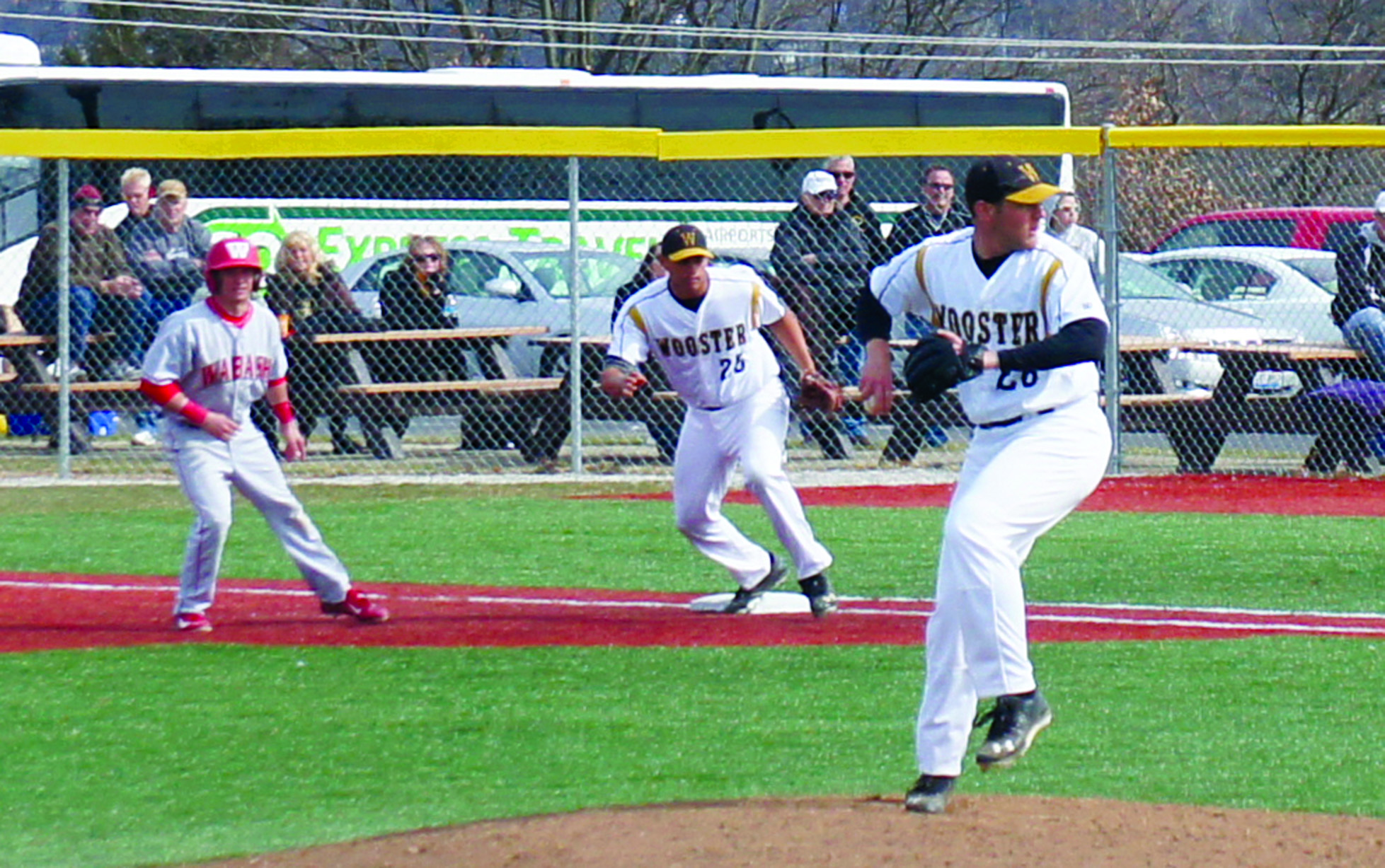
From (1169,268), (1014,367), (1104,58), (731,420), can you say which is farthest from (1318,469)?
(1104,58)

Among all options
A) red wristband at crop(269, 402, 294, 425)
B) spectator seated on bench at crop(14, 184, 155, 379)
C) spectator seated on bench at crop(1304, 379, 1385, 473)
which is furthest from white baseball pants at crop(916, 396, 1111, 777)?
spectator seated on bench at crop(14, 184, 155, 379)

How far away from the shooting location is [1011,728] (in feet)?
18.6

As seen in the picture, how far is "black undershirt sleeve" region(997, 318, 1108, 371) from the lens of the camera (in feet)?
18.6

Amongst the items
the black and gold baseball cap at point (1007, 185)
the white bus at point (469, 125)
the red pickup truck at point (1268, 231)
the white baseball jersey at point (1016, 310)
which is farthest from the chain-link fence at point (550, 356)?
the black and gold baseball cap at point (1007, 185)

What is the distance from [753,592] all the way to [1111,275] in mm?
6446

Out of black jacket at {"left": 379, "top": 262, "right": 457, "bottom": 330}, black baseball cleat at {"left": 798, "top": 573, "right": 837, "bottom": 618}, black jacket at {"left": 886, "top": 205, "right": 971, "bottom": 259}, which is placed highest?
black jacket at {"left": 886, "top": 205, "right": 971, "bottom": 259}

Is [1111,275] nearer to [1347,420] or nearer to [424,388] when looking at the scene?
[1347,420]

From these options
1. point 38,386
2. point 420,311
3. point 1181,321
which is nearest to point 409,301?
point 420,311

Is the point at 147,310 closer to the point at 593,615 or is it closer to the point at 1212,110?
the point at 593,615

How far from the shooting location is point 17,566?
1109 cm

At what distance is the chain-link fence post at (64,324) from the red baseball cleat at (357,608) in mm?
6107

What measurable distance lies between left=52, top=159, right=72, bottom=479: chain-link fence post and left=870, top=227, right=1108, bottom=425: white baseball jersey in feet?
31.7

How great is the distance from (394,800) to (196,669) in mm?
2335

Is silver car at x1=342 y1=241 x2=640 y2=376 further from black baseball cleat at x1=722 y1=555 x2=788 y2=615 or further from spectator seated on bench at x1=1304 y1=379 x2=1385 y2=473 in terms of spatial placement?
black baseball cleat at x1=722 y1=555 x2=788 y2=615
